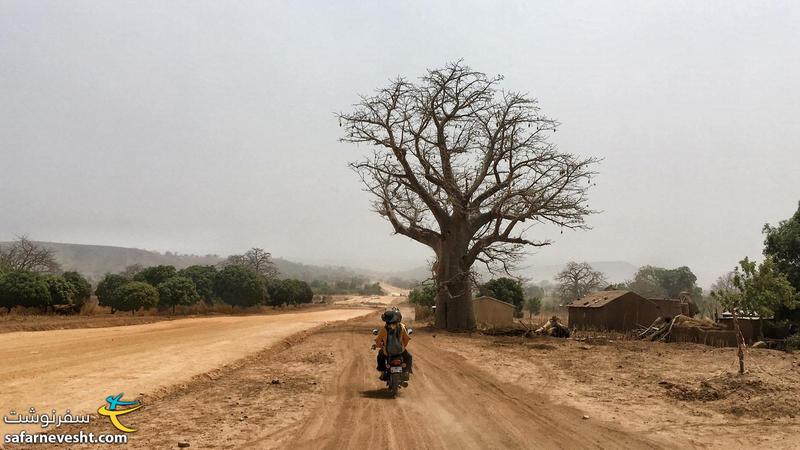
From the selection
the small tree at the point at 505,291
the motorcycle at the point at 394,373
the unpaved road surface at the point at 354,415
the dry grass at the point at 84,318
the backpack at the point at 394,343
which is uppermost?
the small tree at the point at 505,291

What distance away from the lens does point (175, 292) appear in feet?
105

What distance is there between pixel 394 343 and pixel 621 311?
1838 centimetres

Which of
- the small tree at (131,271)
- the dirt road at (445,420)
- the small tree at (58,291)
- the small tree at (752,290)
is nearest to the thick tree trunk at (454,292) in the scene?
the small tree at (752,290)

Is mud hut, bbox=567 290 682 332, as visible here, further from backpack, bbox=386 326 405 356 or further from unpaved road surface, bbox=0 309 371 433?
backpack, bbox=386 326 405 356

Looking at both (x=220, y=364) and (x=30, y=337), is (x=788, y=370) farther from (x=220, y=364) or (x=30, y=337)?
(x=30, y=337)

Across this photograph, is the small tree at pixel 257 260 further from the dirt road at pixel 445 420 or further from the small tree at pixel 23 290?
the dirt road at pixel 445 420

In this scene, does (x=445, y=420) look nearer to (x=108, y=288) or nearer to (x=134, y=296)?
(x=134, y=296)

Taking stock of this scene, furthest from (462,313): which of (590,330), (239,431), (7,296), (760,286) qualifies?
(7,296)

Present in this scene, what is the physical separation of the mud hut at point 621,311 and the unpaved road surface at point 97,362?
1489 centimetres

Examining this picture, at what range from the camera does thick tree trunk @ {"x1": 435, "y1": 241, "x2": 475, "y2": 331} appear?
22812 millimetres

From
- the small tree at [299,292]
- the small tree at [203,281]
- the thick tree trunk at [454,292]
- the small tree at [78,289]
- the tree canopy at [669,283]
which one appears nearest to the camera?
the thick tree trunk at [454,292]

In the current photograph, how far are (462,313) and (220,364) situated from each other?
13.4 metres

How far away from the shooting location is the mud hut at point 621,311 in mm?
23688

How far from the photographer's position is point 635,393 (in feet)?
29.9
